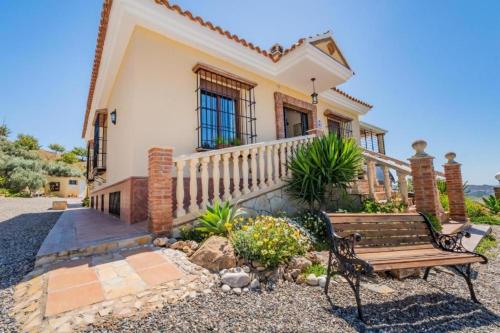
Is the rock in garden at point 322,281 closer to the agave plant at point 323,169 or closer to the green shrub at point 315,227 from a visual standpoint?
the green shrub at point 315,227

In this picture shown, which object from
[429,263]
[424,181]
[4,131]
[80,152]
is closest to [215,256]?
[429,263]

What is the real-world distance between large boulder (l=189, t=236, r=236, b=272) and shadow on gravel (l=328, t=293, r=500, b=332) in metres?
1.23

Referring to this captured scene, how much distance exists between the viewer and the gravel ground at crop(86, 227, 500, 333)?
1.77 meters

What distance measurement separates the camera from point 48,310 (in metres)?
1.81

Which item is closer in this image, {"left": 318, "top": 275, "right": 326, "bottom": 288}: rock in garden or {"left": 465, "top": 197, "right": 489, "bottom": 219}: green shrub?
{"left": 318, "top": 275, "right": 326, "bottom": 288}: rock in garden

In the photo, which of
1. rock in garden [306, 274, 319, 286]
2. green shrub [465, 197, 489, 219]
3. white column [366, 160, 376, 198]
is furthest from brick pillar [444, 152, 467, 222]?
rock in garden [306, 274, 319, 286]

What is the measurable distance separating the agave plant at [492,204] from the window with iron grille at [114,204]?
40.2 ft

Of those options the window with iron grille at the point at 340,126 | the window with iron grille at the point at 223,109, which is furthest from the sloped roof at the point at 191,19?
the window with iron grille at the point at 340,126

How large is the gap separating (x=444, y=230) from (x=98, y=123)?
34.5 feet

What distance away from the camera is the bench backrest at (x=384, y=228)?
9.06ft

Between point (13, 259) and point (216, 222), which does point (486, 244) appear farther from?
point (13, 259)

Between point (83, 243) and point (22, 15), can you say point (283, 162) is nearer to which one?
point (83, 243)

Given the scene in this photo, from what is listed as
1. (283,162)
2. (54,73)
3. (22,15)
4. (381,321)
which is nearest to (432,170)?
(283,162)

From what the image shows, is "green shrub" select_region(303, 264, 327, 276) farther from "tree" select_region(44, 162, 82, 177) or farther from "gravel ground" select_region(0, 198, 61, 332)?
"tree" select_region(44, 162, 82, 177)
